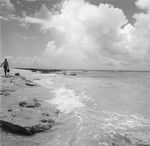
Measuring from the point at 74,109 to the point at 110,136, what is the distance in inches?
184

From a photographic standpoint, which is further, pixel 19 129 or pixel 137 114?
pixel 137 114

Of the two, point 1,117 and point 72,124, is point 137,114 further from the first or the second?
point 1,117

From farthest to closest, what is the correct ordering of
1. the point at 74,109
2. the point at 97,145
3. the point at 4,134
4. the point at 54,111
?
the point at 74,109 < the point at 54,111 < the point at 4,134 < the point at 97,145

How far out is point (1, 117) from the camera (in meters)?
8.12

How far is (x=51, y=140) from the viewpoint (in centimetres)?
703

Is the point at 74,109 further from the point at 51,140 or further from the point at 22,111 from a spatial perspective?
the point at 51,140

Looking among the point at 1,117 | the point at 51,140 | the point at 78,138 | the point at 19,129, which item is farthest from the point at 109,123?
the point at 1,117

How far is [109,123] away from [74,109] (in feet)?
9.69

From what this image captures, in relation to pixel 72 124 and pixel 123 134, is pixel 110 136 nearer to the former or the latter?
pixel 123 134

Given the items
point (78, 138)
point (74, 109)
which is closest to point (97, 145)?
point (78, 138)

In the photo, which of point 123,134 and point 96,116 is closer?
point 123,134

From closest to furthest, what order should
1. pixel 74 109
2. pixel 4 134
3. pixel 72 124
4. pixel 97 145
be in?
1. pixel 97 145
2. pixel 4 134
3. pixel 72 124
4. pixel 74 109

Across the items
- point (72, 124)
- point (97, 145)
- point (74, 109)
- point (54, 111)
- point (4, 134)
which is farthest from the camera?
point (74, 109)

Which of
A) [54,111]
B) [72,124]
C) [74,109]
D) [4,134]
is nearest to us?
[4,134]
